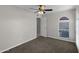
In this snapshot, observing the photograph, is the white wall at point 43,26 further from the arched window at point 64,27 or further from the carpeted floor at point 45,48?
the carpeted floor at point 45,48

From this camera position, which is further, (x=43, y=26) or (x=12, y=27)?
(x=43, y=26)

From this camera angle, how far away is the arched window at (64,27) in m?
5.88

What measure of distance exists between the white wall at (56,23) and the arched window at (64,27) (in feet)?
0.66

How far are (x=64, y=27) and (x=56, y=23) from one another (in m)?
0.63

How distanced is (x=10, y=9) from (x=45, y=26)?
13.1 feet

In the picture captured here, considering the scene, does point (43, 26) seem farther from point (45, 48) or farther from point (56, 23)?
point (45, 48)

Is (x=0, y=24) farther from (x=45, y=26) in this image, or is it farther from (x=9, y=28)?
(x=45, y=26)

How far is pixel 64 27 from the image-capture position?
241 inches

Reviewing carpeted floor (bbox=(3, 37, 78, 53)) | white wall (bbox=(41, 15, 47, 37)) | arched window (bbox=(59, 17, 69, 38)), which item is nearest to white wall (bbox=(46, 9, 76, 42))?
arched window (bbox=(59, 17, 69, 38))

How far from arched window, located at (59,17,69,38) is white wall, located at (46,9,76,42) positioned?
0.66ft

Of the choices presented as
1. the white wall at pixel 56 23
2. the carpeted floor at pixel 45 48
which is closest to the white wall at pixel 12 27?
the carpeted floor at pixel 45 48

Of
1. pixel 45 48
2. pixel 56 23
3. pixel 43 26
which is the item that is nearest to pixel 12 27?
pixel 45 48
